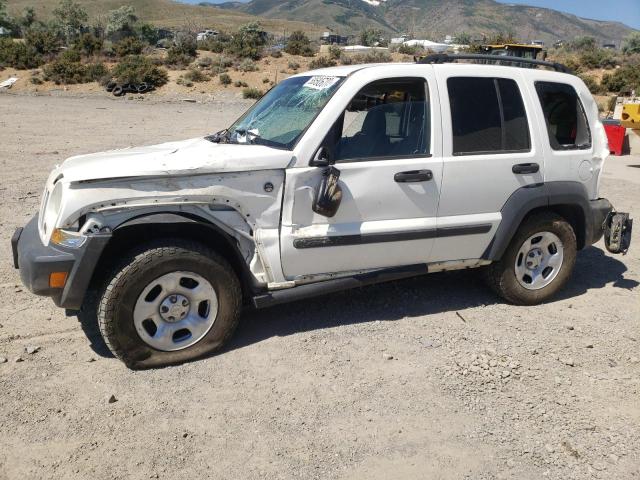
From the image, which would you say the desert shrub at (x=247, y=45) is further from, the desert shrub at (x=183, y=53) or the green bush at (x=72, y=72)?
the green bush at (x=72, y=72)

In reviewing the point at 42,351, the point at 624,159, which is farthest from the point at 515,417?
the point at 624,159

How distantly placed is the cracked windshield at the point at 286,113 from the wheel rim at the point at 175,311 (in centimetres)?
111

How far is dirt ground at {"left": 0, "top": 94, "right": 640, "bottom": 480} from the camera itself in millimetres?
3047

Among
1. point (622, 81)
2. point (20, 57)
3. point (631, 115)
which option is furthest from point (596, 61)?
point (20, 57)

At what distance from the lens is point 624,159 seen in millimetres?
13586

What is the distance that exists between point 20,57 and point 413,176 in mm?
36244

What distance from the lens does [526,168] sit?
15.2ft

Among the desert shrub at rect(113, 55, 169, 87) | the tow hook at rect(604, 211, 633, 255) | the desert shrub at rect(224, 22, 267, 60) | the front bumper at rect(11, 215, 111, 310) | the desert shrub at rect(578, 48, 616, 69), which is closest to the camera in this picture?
the front bumper at rect(11, 215, 111, 310)

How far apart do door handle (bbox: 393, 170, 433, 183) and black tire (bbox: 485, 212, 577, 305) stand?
108cm

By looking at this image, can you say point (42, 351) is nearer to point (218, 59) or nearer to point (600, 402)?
point (600, 402)

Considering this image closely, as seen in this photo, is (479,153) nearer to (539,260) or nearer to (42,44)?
(539,260)

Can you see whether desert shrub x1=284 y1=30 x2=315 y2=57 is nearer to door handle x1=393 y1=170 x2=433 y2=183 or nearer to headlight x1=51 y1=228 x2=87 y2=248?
door handle x1=393 y1=170 x2=433 y2=183

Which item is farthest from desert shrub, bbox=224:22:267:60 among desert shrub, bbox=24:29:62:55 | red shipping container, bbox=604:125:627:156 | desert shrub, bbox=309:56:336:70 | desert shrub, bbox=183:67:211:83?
red shipping container, bbox=604:125:627:156

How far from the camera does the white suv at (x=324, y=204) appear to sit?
363 cm
